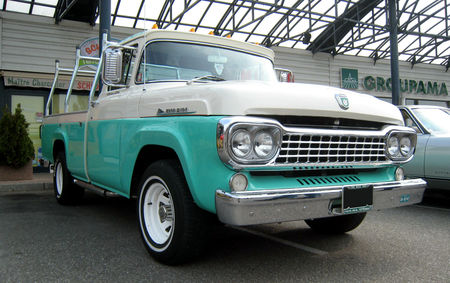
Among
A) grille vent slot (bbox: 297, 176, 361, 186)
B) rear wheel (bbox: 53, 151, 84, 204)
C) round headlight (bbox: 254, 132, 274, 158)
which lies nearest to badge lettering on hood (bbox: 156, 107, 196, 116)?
round headlight (bbox: 254, 132, 274, 158)

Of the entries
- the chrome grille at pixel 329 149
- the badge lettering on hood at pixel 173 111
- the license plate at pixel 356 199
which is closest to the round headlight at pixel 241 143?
the chrome grille at pixel 329 149

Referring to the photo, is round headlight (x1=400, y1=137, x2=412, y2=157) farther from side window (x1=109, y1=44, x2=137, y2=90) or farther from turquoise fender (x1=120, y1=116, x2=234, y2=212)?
side window (x1=109, y1=44, x2=137, y2=90)

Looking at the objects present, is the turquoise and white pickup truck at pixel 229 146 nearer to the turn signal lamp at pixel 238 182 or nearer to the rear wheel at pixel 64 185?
the turn signal lamp at pixel 238 182

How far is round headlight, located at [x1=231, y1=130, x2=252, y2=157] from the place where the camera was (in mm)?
2521

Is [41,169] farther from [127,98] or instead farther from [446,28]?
[446,28]

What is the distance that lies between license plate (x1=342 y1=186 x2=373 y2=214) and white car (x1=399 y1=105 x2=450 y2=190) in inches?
131

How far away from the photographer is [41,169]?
1116cm

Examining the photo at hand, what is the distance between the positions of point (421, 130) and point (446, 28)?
14.4 m

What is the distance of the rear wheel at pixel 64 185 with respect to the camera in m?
5.62

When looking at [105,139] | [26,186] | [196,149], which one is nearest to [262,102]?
[196,149]

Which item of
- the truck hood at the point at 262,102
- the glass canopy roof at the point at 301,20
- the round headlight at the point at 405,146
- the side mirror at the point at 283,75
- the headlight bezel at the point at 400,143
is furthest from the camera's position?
the glass canopy roof at the point at 301,20

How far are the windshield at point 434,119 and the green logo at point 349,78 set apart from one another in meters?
10.8

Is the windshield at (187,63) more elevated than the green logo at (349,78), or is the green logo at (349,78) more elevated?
the green logo at (349,78)

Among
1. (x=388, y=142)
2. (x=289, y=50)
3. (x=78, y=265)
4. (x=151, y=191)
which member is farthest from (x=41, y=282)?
(x=289, y=50)
